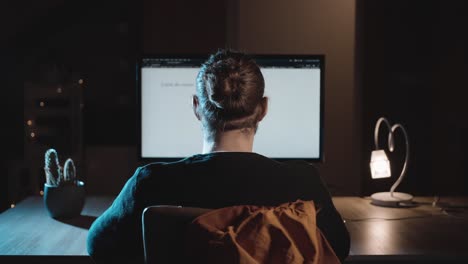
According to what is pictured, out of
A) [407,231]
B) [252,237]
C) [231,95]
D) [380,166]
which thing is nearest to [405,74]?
[380,166]

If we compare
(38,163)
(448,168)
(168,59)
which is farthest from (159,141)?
(38,163)

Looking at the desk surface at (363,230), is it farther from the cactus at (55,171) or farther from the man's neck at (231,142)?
the man's neck at (231,142)

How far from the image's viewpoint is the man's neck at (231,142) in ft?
3.82

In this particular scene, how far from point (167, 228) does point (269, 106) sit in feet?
3.11

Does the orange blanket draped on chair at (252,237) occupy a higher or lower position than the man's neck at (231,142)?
lower

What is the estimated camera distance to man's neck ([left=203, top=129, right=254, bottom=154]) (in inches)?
45.9

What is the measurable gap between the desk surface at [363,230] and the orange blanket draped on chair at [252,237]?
38 cm

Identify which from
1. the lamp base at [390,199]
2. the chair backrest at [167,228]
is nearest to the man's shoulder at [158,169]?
the chair backrest at [167,228]

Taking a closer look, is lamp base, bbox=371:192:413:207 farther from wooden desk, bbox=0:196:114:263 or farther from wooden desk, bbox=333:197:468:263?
wooden desk, bbox=0:196:114:263

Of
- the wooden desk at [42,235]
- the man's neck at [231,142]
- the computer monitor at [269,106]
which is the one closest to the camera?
the man's neck at [231,142]

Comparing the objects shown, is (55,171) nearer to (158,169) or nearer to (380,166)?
(158,169)

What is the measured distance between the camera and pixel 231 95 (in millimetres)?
1195

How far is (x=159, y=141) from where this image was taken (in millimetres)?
1848

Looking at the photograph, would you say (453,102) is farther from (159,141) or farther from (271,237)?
(271,237)
